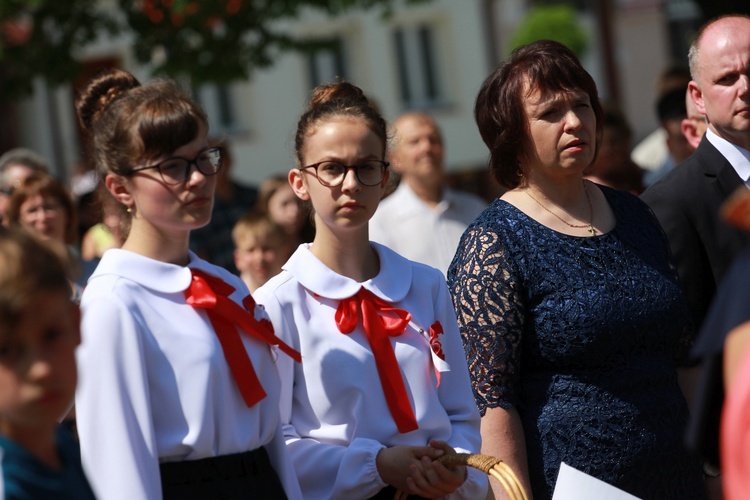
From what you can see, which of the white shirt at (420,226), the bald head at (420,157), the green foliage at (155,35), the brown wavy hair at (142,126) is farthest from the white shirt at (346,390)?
the green foliage at (155,35)

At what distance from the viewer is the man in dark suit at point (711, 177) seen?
14.9 feet

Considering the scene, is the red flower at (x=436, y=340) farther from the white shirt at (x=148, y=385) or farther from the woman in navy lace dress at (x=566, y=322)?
the white shirt at (x=148, y=385)

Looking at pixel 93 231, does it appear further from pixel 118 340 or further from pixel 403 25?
pixel 403 25

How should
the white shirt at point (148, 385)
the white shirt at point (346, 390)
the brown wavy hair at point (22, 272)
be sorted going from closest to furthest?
the brown wavy hair at point (22, 272)
the white shirt at point (148, 385)
the white shirt at point (346, 390)

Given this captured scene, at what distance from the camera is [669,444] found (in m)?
3.97

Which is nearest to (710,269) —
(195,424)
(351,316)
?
(351,316)

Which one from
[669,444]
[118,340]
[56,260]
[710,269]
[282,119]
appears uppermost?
[56,260]

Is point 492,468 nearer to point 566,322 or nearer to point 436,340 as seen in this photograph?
point 436,340

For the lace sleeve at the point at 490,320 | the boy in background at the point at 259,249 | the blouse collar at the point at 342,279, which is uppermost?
the blouse collar at the point at 342,279

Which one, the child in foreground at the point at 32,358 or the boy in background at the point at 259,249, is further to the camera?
the boy in background at the point at 259,249

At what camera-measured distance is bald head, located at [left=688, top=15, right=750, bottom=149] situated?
4629 millimetres

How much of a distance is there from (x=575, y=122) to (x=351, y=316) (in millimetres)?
1015

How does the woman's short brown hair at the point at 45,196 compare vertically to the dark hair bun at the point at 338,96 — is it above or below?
below

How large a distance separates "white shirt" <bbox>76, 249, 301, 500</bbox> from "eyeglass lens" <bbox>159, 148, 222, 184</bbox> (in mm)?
240
